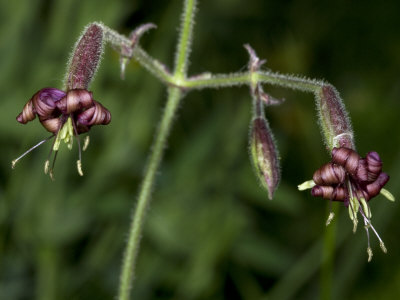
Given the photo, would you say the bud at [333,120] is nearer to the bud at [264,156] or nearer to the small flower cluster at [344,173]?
the small flower cluster at [344,173]

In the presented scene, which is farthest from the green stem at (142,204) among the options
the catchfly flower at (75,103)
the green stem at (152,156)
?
the catchfly flower at (75,103)

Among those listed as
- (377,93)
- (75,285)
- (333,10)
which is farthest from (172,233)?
(333,10)

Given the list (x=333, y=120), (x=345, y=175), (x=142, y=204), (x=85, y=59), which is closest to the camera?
(x=345, y=175)

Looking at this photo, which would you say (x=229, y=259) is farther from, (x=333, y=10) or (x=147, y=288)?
(x=333, y=10)

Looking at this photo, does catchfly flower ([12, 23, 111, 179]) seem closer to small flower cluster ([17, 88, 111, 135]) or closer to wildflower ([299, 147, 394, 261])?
small flower cluster ([17, 88, 111, 135])

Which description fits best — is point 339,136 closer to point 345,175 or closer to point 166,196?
point 345,175

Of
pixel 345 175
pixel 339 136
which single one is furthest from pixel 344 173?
pixel 339 136

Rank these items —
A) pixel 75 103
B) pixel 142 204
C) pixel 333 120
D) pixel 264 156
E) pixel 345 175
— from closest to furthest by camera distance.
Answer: pixel 75 103 → pixel 345 175 → pixel 333 120 → pixel 264 156 → pixel 142 204
